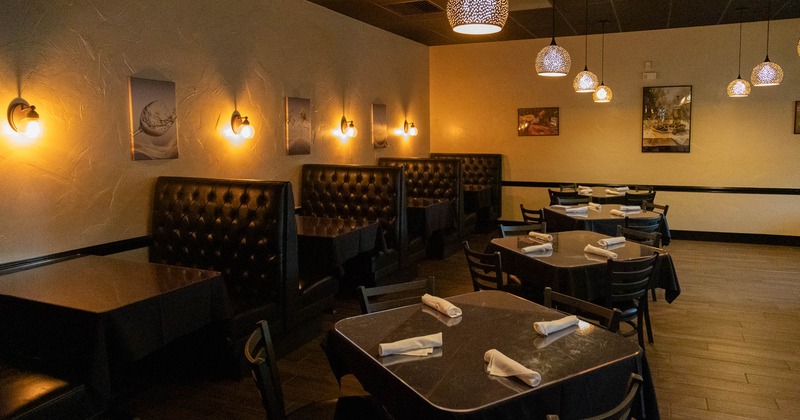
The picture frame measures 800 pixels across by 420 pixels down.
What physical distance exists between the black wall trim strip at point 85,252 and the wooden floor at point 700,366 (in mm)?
1056

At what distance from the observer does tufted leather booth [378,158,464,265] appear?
8117 millimetres

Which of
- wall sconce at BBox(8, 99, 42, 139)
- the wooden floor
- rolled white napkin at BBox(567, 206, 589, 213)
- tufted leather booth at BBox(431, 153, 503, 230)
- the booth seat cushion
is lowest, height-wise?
the wooden floor

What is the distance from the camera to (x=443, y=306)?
2822mm

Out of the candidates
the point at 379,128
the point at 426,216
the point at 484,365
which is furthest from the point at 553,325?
the point at 379,128

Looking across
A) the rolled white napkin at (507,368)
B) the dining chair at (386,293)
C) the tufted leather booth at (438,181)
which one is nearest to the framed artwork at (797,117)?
the tufted leather booth at (438,181)

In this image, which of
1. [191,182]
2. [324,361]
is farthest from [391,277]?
[191,182]

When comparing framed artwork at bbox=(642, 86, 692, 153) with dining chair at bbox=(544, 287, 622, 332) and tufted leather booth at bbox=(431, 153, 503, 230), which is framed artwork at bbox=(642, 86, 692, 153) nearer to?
tufted leather booth at bbox=(431, 153, 503, 230)

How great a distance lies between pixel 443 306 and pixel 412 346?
0.52 m

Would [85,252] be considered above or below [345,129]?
below

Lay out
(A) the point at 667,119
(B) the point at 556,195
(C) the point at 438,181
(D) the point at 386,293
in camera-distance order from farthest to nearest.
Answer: (A) the point at 667,119, (C) the point at 438,181, (B) the point at 556,195, (D) the point at 386,293

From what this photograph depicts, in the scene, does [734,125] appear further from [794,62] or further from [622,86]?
[622,86]

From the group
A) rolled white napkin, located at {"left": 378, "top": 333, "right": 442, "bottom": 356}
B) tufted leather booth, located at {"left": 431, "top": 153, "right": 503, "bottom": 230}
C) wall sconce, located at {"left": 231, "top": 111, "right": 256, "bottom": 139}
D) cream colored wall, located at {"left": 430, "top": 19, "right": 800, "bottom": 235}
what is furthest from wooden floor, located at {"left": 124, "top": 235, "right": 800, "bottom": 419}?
tufted leather booth, located at {"left": 431, "top": 153, "right": 503, "bottom": 230}

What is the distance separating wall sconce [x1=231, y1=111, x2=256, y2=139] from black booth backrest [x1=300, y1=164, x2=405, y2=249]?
1.09m

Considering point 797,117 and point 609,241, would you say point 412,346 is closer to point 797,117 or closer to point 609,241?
point 609,241
